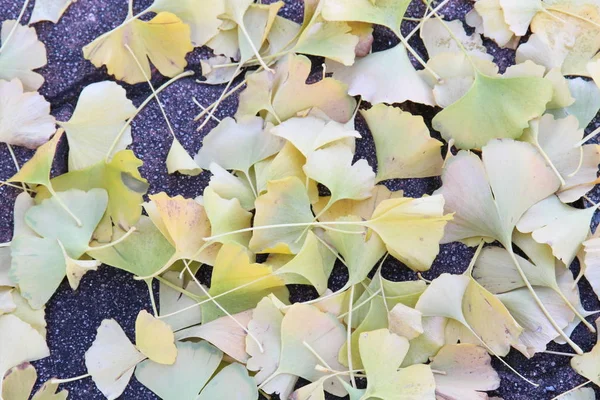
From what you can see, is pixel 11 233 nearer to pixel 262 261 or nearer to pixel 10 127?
pixel 10 127

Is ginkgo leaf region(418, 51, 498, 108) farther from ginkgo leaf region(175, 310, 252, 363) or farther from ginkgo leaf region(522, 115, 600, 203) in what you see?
ginkgo leaf region(175, 310, 252, 363)

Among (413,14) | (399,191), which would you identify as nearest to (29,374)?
(399,191)

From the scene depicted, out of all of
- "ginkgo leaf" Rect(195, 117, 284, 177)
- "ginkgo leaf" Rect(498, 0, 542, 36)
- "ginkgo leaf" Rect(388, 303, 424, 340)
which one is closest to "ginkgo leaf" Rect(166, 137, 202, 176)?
"ginkgo leaf" Rect(195, 117, 284, 177)

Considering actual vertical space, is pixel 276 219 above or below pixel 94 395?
above

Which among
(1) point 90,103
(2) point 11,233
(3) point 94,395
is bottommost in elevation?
(3) point 94,395

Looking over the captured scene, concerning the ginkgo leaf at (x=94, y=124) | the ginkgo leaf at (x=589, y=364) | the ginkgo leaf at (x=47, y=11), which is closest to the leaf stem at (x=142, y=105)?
the ginkgo leaf at (x=94, y=124)

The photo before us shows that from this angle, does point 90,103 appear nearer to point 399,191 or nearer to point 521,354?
point 399,191
